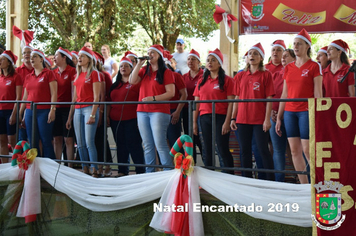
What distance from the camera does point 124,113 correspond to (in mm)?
6504

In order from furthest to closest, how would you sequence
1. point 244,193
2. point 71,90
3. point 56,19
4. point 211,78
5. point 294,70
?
point 56,19 < point 71,90 < point 211,78 < point 294,70 < point 244,193

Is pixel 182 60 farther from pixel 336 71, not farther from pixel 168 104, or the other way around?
pixel 336 71

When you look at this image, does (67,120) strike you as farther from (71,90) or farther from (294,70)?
(294,70)

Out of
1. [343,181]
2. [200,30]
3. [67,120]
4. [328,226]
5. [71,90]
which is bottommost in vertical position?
[328,226]

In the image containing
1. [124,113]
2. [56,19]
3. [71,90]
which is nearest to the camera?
[124,113]

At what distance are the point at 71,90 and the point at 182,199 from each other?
2.97 meters

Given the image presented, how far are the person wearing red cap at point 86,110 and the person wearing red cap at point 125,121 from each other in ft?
1.08

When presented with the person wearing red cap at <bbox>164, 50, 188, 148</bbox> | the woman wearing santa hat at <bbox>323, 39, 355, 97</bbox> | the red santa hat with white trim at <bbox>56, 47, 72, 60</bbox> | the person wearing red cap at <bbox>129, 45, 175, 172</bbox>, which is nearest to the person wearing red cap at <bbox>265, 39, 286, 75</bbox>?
the woman wearing santa hat at <bbox>323, 39, 355, 97</bbox>

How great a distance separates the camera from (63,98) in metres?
7.09

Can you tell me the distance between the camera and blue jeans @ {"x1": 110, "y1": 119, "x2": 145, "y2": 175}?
639 centimetres

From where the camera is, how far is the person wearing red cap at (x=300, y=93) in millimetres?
4906

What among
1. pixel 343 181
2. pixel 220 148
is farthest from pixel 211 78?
pixel 343 181

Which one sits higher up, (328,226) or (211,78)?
(211,78)

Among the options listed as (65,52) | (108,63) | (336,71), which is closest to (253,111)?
(336,71)
